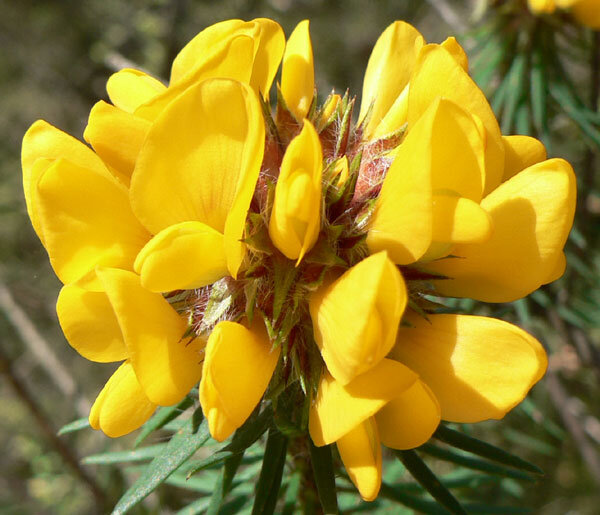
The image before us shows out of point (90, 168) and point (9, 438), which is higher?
point (90, 168)

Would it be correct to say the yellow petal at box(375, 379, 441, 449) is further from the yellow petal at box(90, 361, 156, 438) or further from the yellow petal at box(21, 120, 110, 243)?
the yellow petal at box(21, 120, 110, 243)

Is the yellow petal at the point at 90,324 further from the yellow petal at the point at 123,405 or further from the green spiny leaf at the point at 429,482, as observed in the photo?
the green spiny leaf at the point at 429,482

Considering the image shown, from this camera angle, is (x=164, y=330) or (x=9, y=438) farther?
(x=9, y=438)

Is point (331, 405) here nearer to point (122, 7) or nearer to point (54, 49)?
point (122, 7)

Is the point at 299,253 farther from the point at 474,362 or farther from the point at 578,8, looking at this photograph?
the point at 578,8

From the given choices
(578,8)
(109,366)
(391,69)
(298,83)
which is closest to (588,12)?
(578,8)

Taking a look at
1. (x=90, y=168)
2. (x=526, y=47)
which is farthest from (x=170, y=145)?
(x=526, y=47)

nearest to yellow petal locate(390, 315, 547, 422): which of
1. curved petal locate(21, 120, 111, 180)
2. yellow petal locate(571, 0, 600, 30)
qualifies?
curved petal locate(21, 120, 111, 180)
